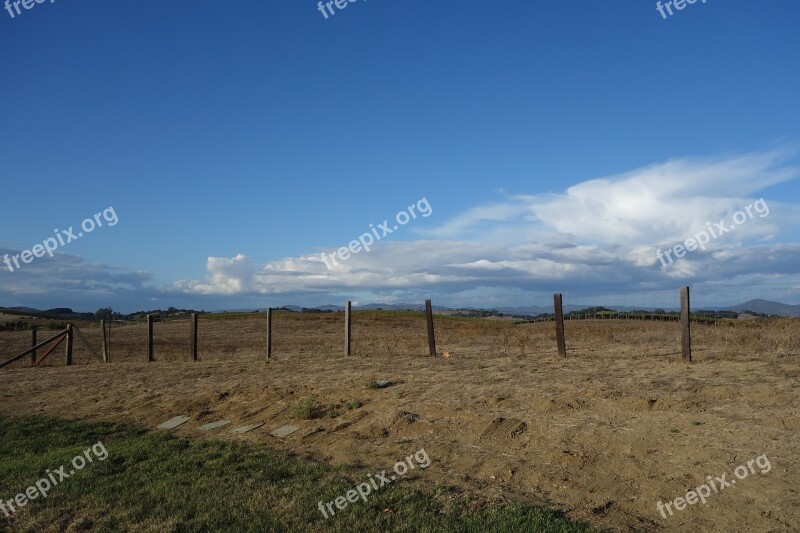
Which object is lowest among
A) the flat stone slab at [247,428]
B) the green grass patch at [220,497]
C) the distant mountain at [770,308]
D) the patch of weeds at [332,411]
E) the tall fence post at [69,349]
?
the green grass patch at [220,497]

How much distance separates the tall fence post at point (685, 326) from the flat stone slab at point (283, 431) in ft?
28.2

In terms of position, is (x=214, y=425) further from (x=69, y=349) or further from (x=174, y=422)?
(x=69, y=349)

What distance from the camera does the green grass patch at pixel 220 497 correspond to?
5.32 m

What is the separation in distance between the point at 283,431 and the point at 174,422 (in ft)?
8.62

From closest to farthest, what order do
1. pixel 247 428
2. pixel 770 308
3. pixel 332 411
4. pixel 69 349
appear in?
1. pixel 247 428
2. pixel 332 411
3. pixel 69 349
4. pixel 770 308

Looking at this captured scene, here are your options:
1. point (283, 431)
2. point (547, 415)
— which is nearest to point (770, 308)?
point (547, 415)

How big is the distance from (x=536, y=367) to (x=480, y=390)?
2959mm

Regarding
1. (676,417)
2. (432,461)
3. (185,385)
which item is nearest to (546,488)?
(432,461)

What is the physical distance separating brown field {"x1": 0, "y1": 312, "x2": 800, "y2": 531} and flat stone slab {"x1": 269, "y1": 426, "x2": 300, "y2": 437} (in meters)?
0.20

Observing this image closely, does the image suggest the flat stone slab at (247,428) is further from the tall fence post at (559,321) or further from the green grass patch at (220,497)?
the tall fence post at (559,321)

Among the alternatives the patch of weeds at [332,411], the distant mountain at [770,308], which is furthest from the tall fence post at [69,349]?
the distant mountain at [770,308]

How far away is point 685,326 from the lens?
514 inches

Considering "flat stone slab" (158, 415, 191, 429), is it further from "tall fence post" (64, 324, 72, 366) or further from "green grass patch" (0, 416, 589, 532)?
"tall fence post" (64, 324, 72, 366)

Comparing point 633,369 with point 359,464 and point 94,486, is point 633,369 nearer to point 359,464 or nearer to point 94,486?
point 359,464
